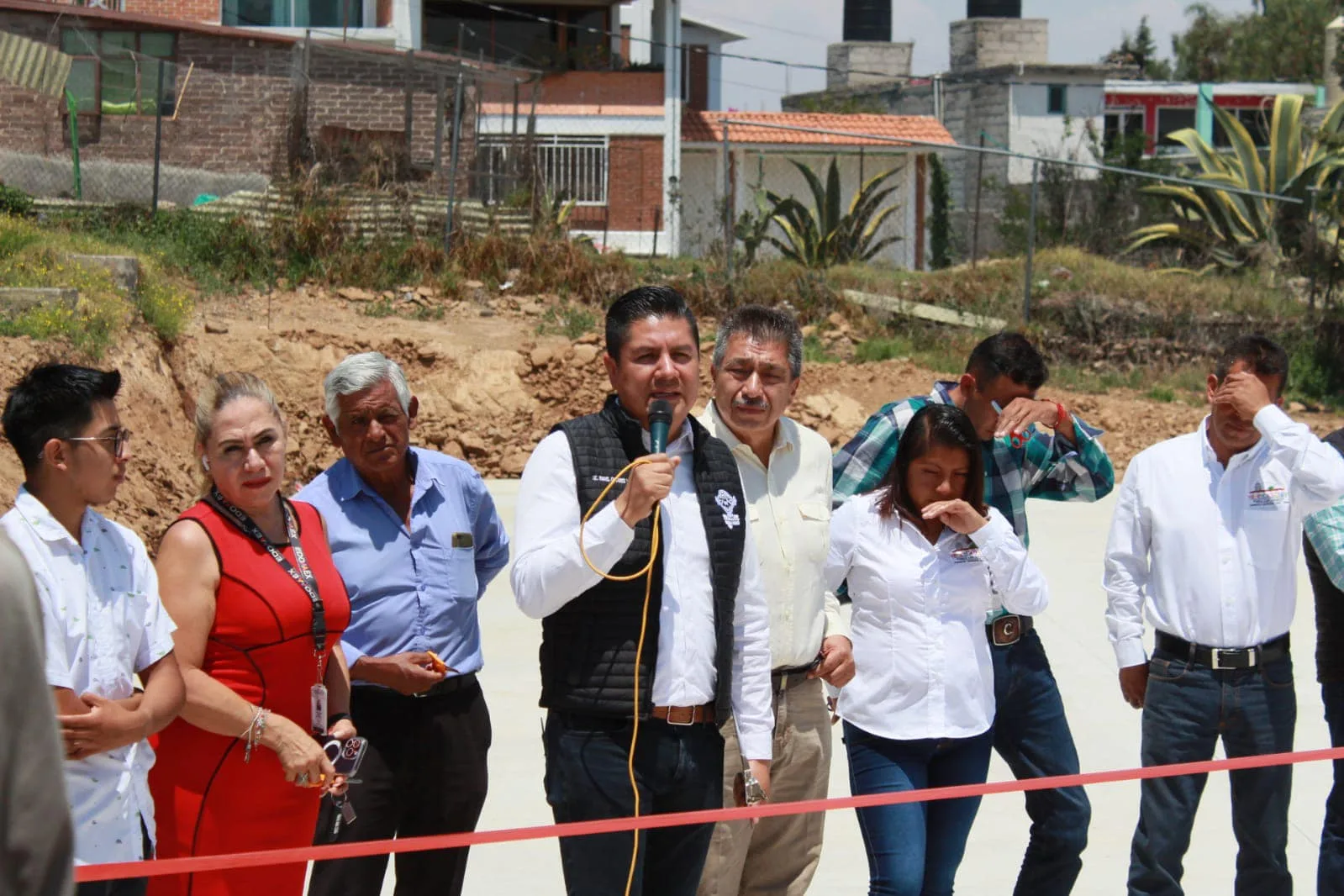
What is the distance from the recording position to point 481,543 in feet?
14.6

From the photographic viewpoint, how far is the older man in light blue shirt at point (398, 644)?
393cm

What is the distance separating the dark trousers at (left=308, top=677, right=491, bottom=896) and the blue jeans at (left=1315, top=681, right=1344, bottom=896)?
8.59ft

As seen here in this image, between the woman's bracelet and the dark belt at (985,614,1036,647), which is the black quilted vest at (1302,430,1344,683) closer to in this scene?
the dark belt at (985,614,1036,647)

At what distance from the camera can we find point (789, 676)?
4012mm

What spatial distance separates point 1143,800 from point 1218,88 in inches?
1608

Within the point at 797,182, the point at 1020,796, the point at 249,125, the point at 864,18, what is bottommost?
the point at 1020,796

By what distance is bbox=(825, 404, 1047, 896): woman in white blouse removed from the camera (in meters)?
3.97

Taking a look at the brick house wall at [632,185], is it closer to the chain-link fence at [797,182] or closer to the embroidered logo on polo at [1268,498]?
the chain-link fence at [797,182]

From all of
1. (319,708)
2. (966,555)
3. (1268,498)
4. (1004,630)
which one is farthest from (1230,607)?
(319,708)

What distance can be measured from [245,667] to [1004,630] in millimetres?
2209

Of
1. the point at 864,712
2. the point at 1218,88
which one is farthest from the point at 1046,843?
the point at 1218,88

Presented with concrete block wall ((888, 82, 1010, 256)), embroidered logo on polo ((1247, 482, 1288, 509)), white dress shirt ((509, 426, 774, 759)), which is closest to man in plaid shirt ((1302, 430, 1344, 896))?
embroidered logo on polo ((1247, 482, 1288, 509))

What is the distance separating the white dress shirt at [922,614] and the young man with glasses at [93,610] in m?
1.83

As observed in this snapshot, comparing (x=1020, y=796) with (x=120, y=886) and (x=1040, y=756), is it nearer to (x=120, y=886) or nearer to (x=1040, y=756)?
(x=1040, y=756)
